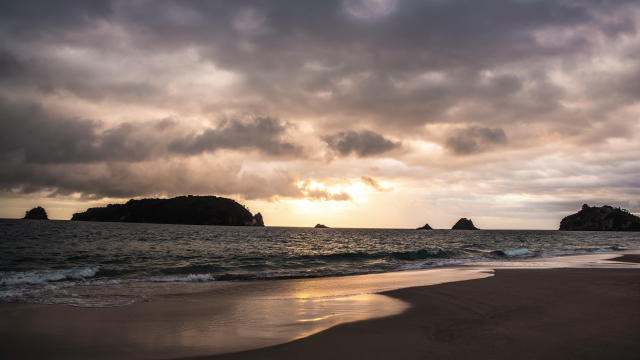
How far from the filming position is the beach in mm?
6297

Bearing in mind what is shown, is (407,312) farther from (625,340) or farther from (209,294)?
(209,294)

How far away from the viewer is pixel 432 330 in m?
7.76

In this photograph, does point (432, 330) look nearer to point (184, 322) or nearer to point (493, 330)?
point (493, 330)

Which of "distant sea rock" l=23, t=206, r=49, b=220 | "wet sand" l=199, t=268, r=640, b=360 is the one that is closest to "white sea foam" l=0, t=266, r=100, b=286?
"wet sand" l=199, t=268, r=640, b=360

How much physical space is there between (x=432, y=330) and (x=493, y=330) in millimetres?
1422

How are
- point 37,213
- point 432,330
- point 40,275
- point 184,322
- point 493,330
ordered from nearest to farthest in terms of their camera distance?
point 493,330 → point 432,330 → point 184,322 → point 40,275 → point 37,213

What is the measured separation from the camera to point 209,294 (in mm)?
13477

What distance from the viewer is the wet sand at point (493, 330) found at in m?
6.20

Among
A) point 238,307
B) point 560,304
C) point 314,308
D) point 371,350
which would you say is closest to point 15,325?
point 238,307

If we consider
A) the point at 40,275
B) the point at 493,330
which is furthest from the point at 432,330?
the point at 40,275

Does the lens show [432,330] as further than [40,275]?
No

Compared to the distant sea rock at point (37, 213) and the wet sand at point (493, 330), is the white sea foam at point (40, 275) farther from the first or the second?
the distant sea rock at point (37, 213)

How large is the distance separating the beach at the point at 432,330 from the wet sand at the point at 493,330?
20 millimetres

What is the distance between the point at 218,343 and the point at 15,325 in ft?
19.6
